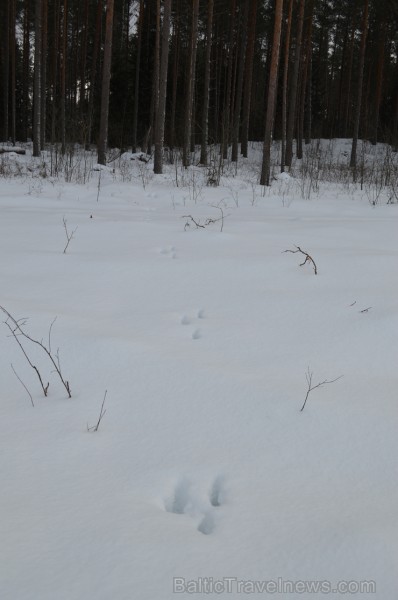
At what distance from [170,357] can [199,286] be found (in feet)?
3.37

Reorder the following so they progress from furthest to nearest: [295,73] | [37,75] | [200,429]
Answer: [295,73] → [37,75] → [200,429]

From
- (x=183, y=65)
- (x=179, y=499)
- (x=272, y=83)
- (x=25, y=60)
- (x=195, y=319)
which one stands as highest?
(x=183, y=65)

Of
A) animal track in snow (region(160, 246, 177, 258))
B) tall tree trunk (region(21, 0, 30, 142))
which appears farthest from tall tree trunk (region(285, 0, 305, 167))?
animal track in snow (region(160, 246, 177, 258))

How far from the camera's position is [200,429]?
145 centimetres

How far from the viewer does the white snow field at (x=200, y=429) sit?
0.94m

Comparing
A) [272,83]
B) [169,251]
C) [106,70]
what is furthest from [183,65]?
[169,251]

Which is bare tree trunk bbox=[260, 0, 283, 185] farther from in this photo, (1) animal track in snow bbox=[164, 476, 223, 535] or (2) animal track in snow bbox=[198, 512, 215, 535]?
(2) animal track in snow bbox=[198, 512, 215, 535]

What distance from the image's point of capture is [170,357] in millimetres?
1897

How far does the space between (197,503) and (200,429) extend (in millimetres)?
319

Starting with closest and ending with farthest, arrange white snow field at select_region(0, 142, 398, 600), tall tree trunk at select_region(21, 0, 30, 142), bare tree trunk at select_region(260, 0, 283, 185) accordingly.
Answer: white snow field at select_region(0, 142, 398, 600) → bare tree trunk at select_region(260, 0, 283, 185) → tall tree trunk at select_region(21, 0, 30, 142)

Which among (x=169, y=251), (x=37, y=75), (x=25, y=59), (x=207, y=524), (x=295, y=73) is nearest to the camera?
(x=207, y=524)

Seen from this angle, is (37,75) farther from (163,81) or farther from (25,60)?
(25,60)

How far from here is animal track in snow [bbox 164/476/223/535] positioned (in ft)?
3.57

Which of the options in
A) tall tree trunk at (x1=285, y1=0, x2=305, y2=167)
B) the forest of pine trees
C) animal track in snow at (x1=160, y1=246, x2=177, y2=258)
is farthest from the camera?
the forest of pine trees
